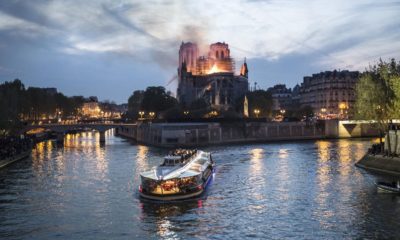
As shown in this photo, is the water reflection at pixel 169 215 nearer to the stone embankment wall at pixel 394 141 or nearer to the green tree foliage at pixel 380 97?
the stone embankment wall at pixel 394 141

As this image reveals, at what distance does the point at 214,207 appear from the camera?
36750 mm

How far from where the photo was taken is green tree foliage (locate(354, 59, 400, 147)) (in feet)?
190

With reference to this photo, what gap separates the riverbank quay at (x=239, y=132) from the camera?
339ft

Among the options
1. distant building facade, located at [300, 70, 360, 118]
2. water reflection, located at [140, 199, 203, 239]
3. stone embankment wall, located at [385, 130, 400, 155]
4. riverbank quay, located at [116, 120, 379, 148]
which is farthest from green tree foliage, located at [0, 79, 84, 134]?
distant building facade, located at [300, 70, 360, 118]

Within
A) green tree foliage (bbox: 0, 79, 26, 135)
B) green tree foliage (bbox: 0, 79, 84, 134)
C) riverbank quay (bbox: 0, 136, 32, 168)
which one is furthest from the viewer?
green tree foliage (bbox: 0, 79, 84, 134)

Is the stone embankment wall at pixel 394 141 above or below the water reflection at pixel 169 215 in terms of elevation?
above

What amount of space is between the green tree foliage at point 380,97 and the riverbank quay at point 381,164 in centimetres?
396

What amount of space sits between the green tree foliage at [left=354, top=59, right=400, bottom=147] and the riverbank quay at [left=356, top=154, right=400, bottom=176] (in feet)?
13.0

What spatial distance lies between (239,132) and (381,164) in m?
62.5

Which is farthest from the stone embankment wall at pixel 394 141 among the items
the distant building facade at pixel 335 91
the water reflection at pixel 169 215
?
the distant building facade at pixel 335 91

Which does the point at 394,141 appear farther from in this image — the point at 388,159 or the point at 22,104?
the point at 22,104

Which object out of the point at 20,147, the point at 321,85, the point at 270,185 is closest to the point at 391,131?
the point at 270,185

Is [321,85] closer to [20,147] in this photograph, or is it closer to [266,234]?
[20,147]

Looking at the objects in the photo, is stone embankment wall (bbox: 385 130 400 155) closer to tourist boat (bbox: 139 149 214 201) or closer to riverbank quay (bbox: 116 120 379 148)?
tourist boat (bbox: 139 149 214 201)
